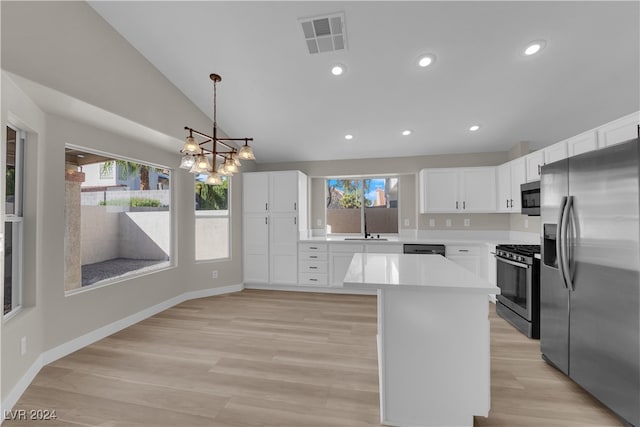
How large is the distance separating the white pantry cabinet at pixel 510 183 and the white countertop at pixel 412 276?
91.9 inches

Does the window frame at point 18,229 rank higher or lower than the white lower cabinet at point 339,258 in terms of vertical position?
higher

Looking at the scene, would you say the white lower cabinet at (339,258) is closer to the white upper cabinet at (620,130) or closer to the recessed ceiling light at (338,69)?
the recessed ceiling light at (338,69)

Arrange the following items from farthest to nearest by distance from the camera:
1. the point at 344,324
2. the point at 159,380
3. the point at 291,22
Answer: the point at 344,324 → the point at 291,22 → the point at 159,380

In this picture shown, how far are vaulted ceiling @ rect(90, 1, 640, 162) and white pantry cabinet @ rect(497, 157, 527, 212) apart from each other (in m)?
0.50

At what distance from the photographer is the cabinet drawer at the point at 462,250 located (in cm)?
423

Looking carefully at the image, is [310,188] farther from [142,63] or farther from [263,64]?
[142,63]

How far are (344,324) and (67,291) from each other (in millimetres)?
2922

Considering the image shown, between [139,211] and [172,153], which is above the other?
[172,153]

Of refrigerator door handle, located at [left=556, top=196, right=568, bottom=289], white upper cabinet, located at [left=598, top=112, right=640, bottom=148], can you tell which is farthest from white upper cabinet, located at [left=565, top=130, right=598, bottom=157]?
refrigerator door handle, located at [left=556, top=196, right=568, bottom=289]

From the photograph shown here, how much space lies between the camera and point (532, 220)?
4.04 m

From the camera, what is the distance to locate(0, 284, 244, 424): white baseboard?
1.97m

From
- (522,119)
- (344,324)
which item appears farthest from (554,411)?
(522,119)

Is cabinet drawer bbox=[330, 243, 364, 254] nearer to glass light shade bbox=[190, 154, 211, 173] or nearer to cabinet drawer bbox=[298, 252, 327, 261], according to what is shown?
cabinet drawer bbox=[298, 252, 327, 261]
